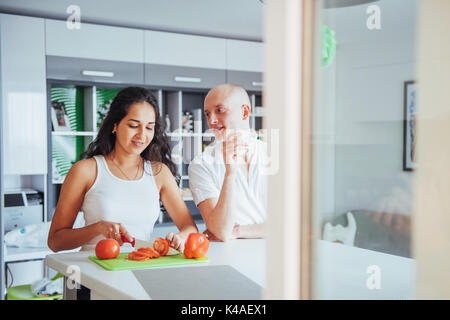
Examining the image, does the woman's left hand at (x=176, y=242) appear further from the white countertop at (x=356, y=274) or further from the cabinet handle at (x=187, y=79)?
the cabinet handle at (x=187, y=79)

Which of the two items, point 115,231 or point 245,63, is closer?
point 115,231

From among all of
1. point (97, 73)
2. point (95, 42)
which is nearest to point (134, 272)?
point (97, 73)

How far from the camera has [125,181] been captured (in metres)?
2.01

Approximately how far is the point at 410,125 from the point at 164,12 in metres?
2.94

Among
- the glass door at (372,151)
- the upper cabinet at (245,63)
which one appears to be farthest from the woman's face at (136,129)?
the upper cabinet at (245,63)

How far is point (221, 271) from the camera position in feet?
4.71

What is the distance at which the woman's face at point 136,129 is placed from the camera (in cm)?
204

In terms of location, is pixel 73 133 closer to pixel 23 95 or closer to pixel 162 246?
pixel 23 95

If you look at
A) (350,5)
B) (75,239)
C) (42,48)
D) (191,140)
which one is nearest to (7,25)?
(42,48)

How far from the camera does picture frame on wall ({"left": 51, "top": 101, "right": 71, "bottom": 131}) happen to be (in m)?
3.62

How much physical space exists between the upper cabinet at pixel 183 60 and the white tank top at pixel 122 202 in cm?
195

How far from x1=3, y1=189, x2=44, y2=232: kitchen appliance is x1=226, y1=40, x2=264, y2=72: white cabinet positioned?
1875 millimetres

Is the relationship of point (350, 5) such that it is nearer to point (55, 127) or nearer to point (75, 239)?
point (75, 239)

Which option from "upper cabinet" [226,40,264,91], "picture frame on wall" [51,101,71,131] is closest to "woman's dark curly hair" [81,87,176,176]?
"picture frame on wall" [51,101,71,131]
